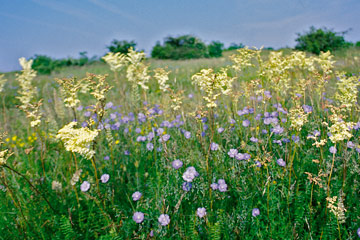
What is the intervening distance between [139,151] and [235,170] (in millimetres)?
1316

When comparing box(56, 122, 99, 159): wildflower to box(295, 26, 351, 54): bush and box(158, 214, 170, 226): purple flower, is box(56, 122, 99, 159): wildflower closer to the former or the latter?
box(158, 214, 170, 226): purple flower

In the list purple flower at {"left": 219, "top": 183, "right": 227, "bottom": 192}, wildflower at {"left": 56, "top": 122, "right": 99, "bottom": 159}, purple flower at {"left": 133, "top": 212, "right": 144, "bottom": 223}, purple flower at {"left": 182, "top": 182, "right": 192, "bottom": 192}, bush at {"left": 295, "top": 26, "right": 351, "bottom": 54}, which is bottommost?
purple flower at {"left": 133, "top": 212, "right": 144, "bottom": 223}

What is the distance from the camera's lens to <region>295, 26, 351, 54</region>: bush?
698 inches

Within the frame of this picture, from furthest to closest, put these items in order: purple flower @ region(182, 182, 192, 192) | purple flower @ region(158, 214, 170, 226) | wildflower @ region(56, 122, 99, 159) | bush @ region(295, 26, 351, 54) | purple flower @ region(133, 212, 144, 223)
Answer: bush @ region(295, 26, 351, 54), purple flower @ region(182, 182, 192, 192), purple flower @ region(133, 212, 144, 223), purple flower @ region(158, 214, 170, 226), wildflower @ region(56, 122, 99, 159)

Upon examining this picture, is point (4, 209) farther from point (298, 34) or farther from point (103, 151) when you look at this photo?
point (298, 34)

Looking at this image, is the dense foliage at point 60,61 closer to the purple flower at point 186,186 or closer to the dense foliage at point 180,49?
the dense foliage at point 180,49

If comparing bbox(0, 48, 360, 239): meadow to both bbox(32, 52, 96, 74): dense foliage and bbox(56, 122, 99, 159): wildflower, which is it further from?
bbox(32, 52, 96, 74): dense foliage

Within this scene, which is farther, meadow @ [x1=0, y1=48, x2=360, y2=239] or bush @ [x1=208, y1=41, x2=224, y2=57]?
bush @ [x1=208, y1=41, x2=224, y2=57]

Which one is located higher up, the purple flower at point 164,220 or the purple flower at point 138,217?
the purple flower at point 164,220

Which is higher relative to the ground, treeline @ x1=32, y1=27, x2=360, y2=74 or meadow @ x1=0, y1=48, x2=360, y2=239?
treeline @ x1=32, y1=27, x2=360, y2=74

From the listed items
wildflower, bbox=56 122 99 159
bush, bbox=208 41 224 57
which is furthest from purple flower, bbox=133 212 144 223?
bush, bbox=208 41 224 57

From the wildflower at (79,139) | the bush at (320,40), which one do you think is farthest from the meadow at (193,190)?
the bush at (320,40)

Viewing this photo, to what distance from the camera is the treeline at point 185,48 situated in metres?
17.9

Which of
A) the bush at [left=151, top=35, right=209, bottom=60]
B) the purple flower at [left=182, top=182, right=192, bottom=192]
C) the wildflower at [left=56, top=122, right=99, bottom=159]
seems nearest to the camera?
the wildflower at [left=56, top=122, right=99, bottom=159]
